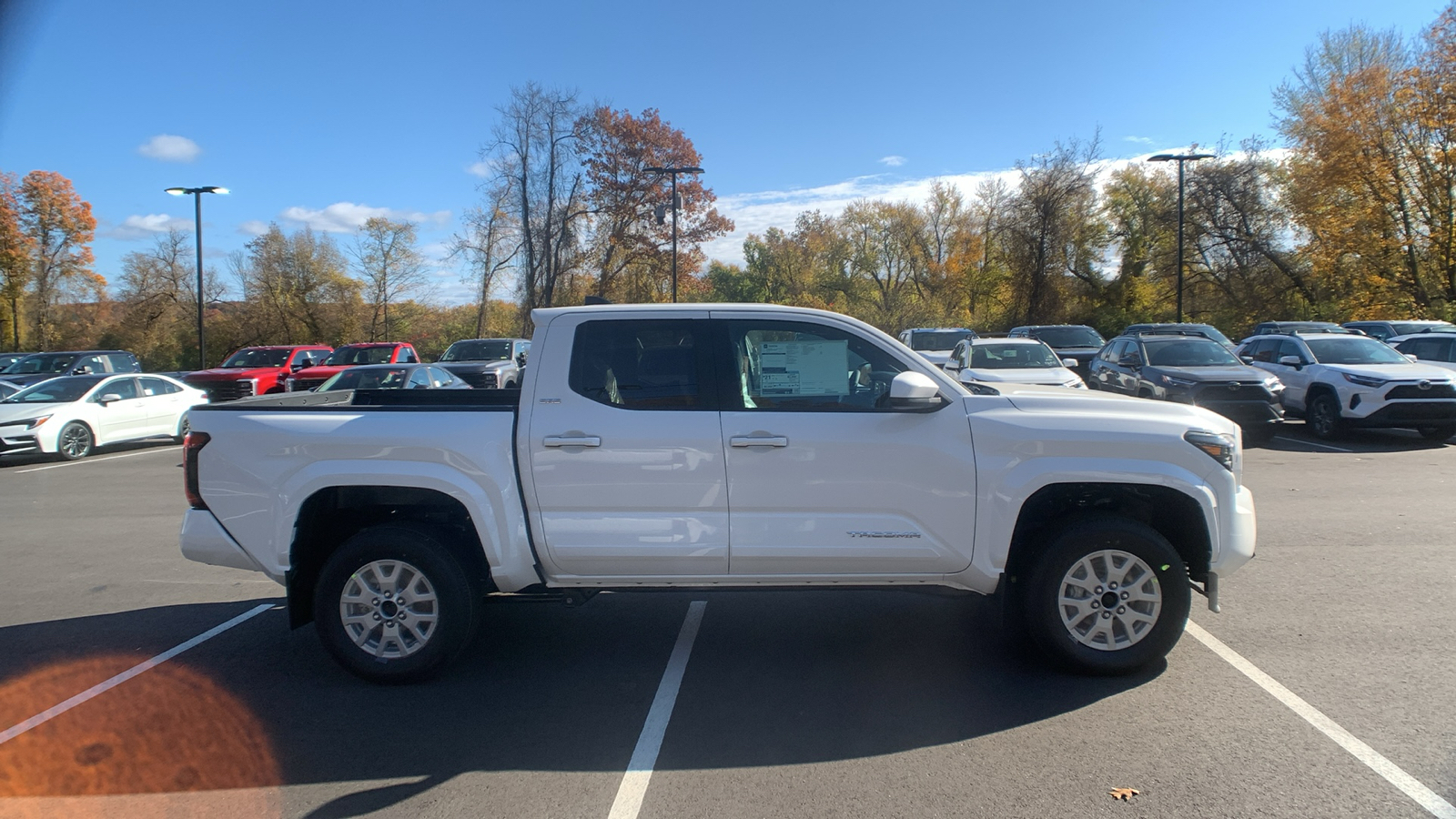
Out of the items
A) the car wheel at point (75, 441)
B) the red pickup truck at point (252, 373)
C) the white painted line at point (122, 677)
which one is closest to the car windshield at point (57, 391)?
the car wheel at point (75, 441)

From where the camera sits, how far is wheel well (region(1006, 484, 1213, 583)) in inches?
176

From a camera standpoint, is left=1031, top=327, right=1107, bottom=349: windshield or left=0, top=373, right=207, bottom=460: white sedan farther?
left=1031, top=327, right=1107, bottom=349: windshield

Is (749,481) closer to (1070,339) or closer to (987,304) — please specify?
(1070,339)

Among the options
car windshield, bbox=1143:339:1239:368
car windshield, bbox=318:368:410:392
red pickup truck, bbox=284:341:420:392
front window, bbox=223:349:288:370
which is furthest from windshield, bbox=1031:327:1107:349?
front window, bbox=223:349:288:370

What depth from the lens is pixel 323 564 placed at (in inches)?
187

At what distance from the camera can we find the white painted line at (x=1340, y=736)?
323 cm

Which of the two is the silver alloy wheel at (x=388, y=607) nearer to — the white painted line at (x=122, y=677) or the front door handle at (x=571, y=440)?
the front door handle at (x=571, y=440)

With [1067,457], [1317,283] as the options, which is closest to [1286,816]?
[1067,457]

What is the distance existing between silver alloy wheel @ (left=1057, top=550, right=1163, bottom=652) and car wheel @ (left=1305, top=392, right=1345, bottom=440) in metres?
11.9

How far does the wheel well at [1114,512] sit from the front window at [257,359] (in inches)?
889

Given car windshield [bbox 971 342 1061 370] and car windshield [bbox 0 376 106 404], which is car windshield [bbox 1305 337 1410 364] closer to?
car windshield [bbox 971 342 1061 370]

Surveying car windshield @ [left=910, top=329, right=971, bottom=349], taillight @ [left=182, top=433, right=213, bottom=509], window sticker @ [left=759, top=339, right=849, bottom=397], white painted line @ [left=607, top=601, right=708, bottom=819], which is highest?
car windshield @ [left=910, top=329, right=971, bottom=349]

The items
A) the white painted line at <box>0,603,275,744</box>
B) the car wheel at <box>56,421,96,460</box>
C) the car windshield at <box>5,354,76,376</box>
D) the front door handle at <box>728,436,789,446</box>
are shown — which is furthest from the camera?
the car windshield at <box>5,354,76,376</box>

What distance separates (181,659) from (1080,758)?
190 inches
